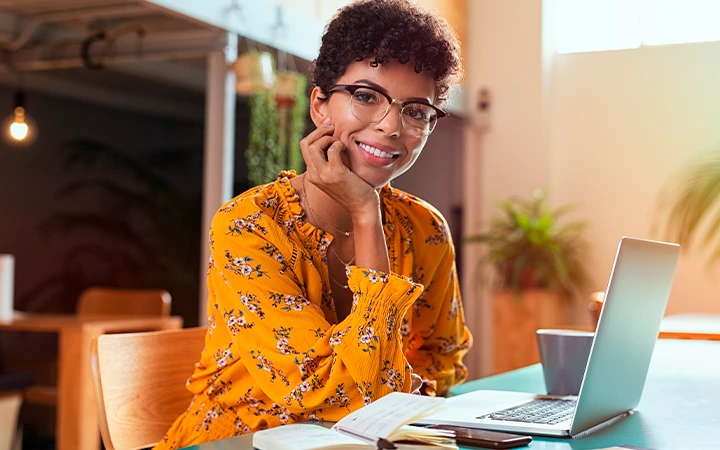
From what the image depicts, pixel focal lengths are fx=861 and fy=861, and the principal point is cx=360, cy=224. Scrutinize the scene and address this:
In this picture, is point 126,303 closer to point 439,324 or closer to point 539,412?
point 439,324

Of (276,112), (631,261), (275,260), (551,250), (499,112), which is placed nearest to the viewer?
(631,261)

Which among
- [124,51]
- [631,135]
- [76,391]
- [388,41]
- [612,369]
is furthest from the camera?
[631,135]

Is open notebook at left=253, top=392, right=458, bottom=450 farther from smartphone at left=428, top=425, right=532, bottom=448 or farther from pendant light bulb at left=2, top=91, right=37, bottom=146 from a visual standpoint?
pendant light bulb at left=2, top=91, right=37, bottom=146

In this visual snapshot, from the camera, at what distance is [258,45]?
437 centimetres

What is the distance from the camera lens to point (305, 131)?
468 cm

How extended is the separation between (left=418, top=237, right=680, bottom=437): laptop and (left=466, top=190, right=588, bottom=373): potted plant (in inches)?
180

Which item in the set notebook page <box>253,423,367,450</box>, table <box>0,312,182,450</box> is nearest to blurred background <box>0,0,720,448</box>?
table <box>0,312,182,450</box>

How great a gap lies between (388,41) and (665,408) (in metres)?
0.73

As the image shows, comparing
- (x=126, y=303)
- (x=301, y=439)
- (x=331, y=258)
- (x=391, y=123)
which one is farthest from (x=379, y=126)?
(x=126, y=303)

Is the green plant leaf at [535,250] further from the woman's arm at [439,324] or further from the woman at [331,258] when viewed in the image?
the woman at [331,258]

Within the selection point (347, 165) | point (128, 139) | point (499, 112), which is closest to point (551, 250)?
point (499, 112)

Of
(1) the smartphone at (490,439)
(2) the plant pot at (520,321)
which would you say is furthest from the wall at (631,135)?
(1) the smartphone at (490,439)

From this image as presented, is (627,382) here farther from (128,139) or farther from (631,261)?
(128,139)

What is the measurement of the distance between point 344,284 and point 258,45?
301 centimetres
